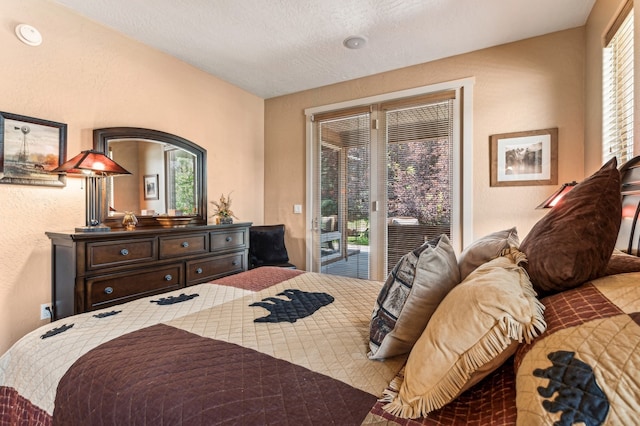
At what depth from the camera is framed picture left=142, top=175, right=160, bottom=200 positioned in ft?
9.69

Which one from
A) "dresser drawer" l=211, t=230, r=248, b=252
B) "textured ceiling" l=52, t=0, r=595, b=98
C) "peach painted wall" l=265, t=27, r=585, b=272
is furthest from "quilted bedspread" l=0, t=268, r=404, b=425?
"textured ceiling" l=52, t=0, r=595, b=98

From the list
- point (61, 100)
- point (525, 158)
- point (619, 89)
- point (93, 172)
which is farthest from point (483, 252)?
point (61, 100)

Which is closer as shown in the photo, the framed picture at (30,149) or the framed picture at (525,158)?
the framed picture at (30,149)

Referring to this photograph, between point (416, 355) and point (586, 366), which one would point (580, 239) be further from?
point (416, 355)

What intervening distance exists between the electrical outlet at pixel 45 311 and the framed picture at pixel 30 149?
2.96 ft

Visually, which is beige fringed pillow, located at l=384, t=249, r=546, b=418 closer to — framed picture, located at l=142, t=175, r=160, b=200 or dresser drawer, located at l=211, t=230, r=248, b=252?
dresser drawer, located at l=211, t=230, r=248, b=252

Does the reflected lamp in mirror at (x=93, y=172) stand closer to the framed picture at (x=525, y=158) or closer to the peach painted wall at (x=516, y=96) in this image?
the peach painted wall at (x=516, y=96)

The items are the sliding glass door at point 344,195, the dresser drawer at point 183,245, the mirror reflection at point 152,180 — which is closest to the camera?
the dresser drawer at point 183,245

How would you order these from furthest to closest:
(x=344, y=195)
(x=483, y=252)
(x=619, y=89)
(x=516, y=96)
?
(x=344, y=195) → (x=516, y=96) → (x=619, y=89) → (x=483, y=252)

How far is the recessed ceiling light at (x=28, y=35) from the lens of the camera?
2148 millimetres

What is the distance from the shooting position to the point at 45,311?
2326 millimetres

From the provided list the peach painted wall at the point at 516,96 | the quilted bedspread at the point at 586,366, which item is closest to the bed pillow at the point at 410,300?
the quilted bedspread at the point at 586,366

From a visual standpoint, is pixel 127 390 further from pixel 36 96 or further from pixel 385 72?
pixel 385 72

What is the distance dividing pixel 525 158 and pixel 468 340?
2769 mm
